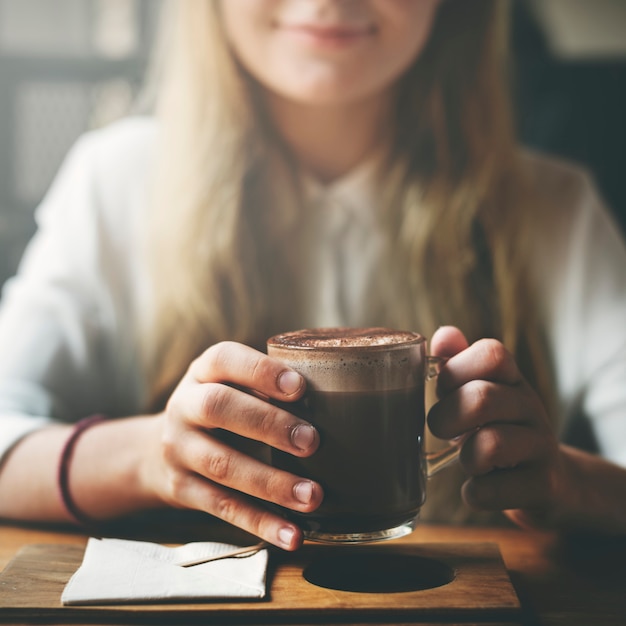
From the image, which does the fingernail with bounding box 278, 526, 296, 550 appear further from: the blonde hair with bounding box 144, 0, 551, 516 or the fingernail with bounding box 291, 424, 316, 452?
the blonde hair with bounding box 144, 0, 551, 516

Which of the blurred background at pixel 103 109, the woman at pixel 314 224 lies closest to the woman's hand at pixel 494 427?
the woman at pixel 314 224

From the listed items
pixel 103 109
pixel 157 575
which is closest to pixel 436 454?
pixel 157 575

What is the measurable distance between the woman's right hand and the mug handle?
0.46 ft

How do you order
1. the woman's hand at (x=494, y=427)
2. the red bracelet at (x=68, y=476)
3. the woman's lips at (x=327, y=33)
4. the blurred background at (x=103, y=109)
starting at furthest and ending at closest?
the blurred background at (x=103, y=109) → the woman's lips at (x=327, y=33) → the red bracelet at (x=68, y=476) → the woman's hand at (x=494, y=427)

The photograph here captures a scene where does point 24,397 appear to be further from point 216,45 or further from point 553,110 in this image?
point 553,110

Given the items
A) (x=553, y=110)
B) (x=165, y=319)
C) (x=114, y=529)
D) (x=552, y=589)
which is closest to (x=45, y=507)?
(x=114, y=529)

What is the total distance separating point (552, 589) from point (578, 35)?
5.24ft

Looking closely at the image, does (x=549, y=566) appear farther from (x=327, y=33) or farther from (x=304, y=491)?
(x=327, y=33)

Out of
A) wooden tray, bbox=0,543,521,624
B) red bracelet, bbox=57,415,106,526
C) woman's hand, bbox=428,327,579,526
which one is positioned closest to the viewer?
wooden tray, bbox=0,543,521,624

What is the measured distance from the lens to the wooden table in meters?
0.68

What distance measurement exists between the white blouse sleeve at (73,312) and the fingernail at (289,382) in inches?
21.9

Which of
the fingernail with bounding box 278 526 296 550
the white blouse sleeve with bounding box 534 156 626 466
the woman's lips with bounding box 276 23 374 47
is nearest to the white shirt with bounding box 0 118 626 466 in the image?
the white blouse sleeve with bounding box 534 156 626 466

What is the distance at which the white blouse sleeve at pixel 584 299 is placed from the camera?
1.26 metres

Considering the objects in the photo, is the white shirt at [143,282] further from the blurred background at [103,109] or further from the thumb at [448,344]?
the thumb at [448,344]
